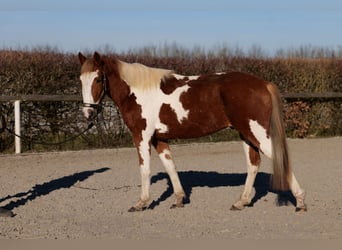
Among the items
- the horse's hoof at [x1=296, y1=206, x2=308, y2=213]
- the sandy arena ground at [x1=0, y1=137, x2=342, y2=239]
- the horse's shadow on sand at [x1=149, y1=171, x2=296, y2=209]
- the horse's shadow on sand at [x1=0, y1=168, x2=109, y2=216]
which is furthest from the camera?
the horse's shadow on sand at [x1=149, y1=171, x2=296, y2=209]

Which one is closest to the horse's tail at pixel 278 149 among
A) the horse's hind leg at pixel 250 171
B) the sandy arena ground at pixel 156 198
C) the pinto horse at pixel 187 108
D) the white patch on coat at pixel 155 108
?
the pinto horse at pixel 187 108

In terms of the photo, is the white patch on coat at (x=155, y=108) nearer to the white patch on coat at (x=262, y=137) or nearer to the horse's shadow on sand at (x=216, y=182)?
the white patch on coat at (x=262, y=137)

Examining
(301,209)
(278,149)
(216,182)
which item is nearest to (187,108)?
(278,149)

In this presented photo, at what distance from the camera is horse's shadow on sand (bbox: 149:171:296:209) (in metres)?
9.80

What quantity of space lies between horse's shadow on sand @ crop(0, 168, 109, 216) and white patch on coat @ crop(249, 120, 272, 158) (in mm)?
3252

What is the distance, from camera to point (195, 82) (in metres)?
9.11

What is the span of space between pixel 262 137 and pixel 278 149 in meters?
0.25

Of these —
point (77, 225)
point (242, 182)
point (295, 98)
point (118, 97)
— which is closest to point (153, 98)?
point (118, 97)

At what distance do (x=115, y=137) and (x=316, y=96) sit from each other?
6021 mm

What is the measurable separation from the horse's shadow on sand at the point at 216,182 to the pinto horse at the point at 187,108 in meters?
0.69

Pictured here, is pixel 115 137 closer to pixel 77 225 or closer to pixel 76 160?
pixel 76 160

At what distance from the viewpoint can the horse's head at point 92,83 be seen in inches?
351

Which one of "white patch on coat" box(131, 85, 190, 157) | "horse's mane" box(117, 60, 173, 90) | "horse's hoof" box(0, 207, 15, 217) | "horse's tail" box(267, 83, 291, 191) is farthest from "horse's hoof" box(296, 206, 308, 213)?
"horse's hoof" box(0, 207, 15, 217)

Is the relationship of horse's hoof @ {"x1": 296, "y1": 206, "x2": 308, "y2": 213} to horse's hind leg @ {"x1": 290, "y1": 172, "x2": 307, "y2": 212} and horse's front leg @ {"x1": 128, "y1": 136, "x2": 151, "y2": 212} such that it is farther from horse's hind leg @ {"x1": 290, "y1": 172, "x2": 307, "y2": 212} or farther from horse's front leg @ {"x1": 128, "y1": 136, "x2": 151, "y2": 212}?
horse's front leg @ {"x1": 128, "y1": 136, "x2": 151, "y2": 212}
